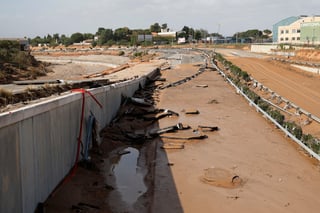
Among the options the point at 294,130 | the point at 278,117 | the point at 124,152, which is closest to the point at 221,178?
the point at 124,152

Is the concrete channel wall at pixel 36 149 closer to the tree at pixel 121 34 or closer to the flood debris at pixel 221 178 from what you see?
the flood debris at pixel 221 178

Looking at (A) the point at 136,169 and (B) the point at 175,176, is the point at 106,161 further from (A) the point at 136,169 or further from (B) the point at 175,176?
(B) the point at 175,176

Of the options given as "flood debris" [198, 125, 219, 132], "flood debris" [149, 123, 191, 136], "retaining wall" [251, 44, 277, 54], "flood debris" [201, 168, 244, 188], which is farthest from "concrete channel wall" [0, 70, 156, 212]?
"retaining wall" [251, 44, 277, 54]

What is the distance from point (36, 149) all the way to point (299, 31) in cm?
11699

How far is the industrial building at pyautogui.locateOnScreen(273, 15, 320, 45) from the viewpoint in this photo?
100625mm

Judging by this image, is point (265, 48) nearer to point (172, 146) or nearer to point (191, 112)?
point (191, 112)

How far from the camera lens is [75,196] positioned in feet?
28.4

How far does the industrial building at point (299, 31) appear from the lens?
101 m

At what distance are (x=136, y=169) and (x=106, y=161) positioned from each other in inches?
38.7

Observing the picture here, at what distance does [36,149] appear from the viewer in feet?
25.7

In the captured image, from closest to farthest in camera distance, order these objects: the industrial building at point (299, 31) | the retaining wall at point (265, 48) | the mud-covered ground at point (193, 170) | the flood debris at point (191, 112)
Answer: the mud-covered ground at point (193, 170), the flood debris at point (191, 112), the retaining wall at point (265, 48), the industrial building at point (299, 31)

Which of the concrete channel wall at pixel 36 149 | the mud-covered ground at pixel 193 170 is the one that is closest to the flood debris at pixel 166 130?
A: the mud-covered ground at pixel 193 170

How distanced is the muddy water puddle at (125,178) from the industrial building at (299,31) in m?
90.6

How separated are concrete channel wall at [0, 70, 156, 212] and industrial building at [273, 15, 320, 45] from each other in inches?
3683
